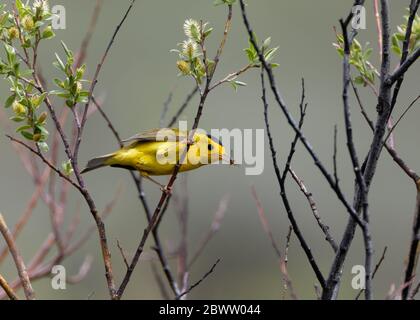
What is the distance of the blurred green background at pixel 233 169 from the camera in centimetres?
765

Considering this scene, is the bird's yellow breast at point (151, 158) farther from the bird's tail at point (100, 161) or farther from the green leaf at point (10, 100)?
the green leaf at point (10, 100)

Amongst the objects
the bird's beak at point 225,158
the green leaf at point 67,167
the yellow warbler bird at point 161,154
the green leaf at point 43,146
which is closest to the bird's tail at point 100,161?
the yellow warbler bird at point 161,154

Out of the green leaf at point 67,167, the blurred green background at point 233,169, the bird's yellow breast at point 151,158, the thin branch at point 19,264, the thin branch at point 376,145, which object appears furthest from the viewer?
the blurred green background at point 233,169

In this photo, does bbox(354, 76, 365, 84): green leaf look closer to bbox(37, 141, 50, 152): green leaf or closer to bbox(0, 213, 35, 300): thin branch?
bbox(37, 141, 50, 152): green leaf

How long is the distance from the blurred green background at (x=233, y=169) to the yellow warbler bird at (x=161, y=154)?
9.63 feet

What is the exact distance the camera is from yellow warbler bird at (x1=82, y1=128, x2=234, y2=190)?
411cm

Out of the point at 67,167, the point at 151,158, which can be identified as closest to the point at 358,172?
the point at 67,167

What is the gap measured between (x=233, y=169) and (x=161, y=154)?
14.0 ft

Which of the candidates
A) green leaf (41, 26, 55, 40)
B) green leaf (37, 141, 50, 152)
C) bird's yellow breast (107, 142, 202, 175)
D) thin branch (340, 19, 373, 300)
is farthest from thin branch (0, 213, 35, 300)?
bird's yellow breast (107, 142, 202, 175)

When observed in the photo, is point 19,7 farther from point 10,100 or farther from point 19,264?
point 19,264

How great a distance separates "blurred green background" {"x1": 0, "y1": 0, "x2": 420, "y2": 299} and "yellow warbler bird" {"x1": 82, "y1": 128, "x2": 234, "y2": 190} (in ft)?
9.63
